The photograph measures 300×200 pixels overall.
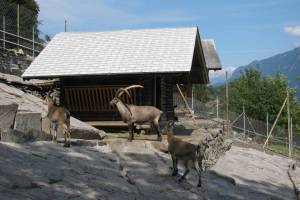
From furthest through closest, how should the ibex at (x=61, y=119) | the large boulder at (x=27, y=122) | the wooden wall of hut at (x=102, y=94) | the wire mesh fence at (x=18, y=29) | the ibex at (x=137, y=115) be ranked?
the wire mesh fence at (x=18, y=29) < the wooden wall of hut at (x=102, y=94) < the ibex at (x=137, y=115) < the large boulder at (x=27, y=122) < the ibex at (x=61, y=119)

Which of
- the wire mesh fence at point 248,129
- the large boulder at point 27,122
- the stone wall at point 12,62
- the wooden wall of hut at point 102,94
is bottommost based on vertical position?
the wire mesh fence at point 248,129

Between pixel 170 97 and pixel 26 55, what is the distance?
7595 millimetres

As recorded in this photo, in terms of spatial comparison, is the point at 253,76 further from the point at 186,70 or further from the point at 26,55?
the point at 186,70

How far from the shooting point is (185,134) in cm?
1636

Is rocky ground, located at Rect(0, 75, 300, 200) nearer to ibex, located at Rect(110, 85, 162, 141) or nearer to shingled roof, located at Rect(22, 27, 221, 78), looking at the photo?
ibex, located at Rect(110, 85, 162, 141)

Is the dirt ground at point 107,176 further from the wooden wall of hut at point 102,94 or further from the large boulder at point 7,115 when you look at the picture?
the wooden wall of hut at point 102,94

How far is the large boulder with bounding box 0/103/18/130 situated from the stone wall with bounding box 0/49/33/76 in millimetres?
8304

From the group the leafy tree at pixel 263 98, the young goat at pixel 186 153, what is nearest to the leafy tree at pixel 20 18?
the young goat at pixel 186 153

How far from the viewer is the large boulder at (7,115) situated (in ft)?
36.3

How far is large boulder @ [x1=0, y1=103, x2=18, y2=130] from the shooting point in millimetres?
11070

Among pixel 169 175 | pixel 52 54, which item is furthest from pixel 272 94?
pixel 169 175

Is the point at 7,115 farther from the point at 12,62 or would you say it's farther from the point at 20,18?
the point at 20,18

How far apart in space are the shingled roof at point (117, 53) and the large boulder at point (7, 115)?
5196 millimetres

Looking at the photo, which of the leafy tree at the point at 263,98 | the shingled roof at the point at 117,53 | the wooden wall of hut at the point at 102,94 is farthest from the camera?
the leafy tree at the point at 263,98
